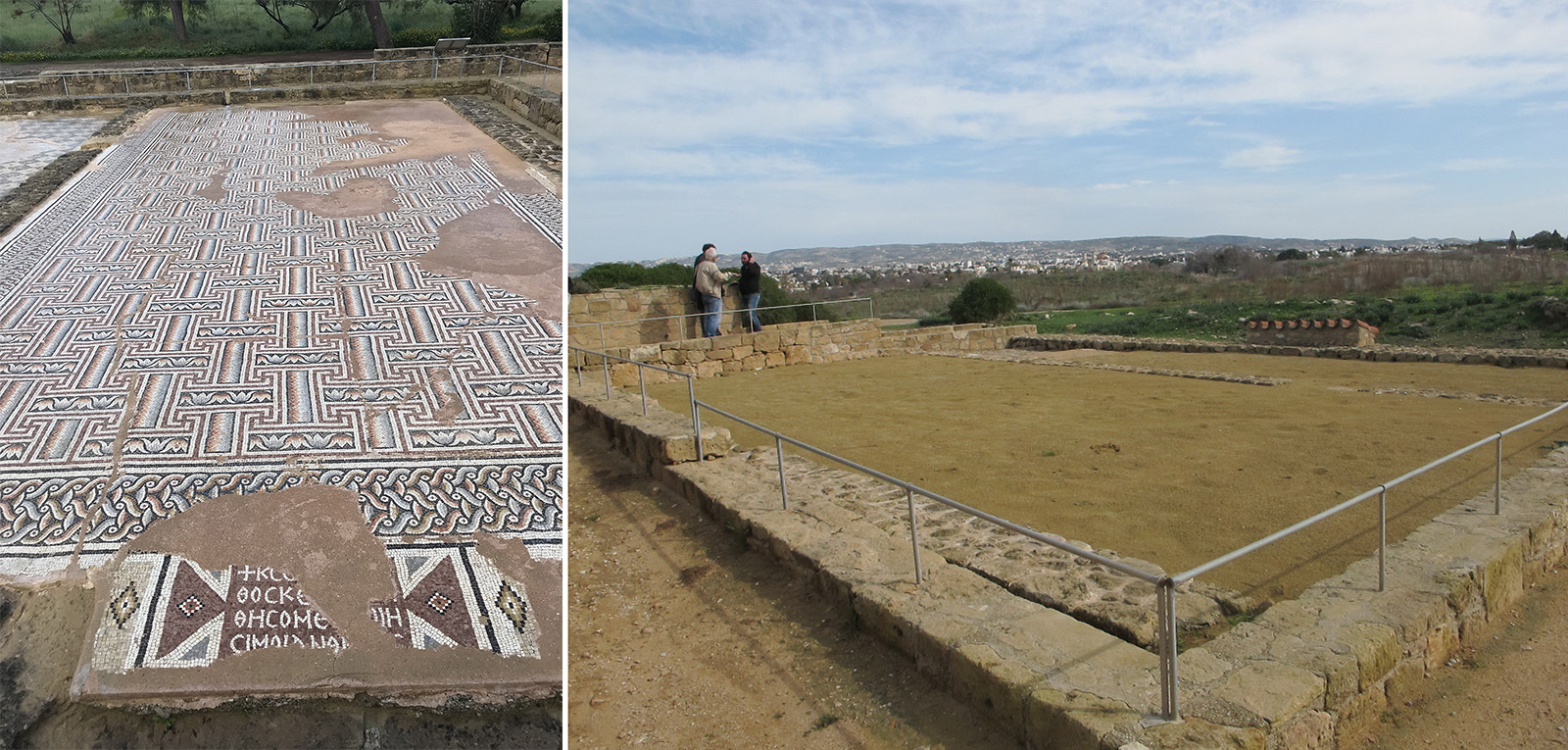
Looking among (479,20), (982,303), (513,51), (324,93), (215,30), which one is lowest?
(982,303)

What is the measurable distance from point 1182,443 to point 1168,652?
12.9 feet

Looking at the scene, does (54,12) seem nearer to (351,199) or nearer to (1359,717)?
(351,199)

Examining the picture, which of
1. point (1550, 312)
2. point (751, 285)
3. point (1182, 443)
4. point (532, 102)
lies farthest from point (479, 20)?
point (1550, 312)

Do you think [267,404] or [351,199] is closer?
[267,404]

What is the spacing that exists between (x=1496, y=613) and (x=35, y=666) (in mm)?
5029

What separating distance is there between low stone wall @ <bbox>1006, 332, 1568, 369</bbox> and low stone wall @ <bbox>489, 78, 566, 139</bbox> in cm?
929

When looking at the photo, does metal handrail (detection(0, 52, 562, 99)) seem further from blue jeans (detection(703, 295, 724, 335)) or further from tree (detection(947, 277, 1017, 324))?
tree (detection(947, 277, 1017, 324))

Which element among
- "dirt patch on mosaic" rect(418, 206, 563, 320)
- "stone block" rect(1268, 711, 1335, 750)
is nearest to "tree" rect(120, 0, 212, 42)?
"dirt patch on mosaic" rect(418, 206, 563, 320)

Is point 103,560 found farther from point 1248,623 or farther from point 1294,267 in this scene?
point 1294,267

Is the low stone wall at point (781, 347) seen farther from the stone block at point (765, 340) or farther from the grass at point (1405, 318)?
the grass at point (1405, 318)

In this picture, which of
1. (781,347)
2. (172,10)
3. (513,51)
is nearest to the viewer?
(781,347)

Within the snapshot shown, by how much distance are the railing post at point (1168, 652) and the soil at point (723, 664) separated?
47cm

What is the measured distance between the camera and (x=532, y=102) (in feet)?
35.9

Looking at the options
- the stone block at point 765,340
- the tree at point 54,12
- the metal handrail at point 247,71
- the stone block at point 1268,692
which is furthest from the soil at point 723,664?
the tree at point 54,12
